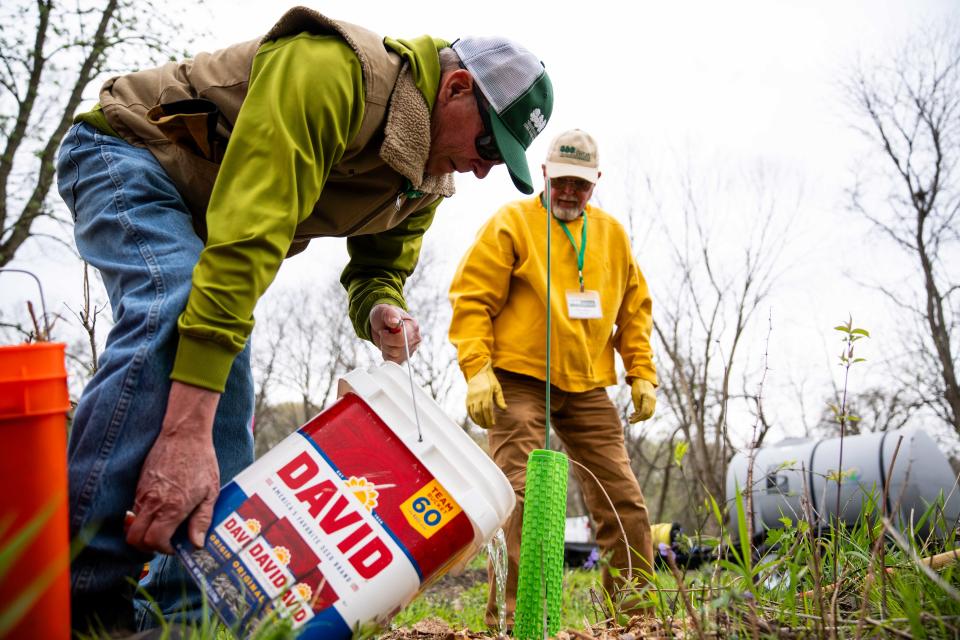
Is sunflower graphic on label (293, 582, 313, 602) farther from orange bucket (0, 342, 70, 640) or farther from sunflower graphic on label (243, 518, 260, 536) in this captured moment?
orange bucket (0, 342, 70, 640)

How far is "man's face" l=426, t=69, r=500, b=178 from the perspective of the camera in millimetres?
1838

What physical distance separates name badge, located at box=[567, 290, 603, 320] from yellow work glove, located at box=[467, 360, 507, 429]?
1.77 feet

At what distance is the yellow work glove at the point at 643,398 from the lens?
3.19 m

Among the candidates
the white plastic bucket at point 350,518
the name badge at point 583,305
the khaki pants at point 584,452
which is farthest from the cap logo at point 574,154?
the white plastic bucket at point 350,518

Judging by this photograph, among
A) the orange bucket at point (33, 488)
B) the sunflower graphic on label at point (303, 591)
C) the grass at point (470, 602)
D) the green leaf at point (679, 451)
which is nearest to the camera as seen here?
the orange bucket at point (33, 488)

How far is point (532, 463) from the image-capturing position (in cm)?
167

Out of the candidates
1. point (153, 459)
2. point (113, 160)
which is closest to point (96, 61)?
point (113, 160)

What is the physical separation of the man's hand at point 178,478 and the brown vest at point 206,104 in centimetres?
66

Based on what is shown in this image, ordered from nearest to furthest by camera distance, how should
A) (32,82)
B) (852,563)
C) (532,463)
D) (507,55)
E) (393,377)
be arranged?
(393,377) → (852,563) → (532,463) → (507,55) → (32,82)

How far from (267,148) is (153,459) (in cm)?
64

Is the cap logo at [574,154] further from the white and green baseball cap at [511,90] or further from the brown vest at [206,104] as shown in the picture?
the brown vest at [206,104]

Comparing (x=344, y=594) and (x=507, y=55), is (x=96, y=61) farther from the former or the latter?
(x=344, y=594)

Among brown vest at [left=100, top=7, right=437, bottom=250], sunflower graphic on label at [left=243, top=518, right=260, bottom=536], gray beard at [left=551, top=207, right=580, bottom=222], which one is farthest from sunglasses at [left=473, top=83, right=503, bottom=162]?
gray beard at [left=551, top=207, right=580, bottom=222]

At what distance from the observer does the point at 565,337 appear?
119 inches
